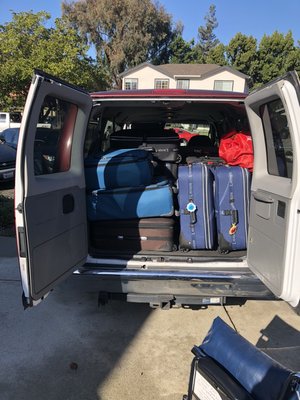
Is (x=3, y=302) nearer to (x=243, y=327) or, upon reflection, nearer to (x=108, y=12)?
(x=243, y=327)

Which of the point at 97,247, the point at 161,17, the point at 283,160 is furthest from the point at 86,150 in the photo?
the point at 161,17

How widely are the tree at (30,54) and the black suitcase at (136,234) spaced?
18.5m

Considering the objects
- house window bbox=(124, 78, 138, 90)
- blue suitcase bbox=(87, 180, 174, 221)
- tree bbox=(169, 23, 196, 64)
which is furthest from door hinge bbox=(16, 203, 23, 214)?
tree bbox=(169, 23, 196, 64)

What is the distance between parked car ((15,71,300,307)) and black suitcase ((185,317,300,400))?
64 centimetres

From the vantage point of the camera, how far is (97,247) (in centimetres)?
338

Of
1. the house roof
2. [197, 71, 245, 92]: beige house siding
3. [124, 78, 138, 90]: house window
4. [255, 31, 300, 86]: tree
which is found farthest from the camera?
[255, 31, 300, 86]: tree

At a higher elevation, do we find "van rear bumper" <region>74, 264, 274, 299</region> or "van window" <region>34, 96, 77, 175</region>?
"van window" <region>34, 96, 77, 175</region>

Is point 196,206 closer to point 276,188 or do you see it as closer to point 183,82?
point 276,188

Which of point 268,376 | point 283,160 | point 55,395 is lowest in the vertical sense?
point 55,395

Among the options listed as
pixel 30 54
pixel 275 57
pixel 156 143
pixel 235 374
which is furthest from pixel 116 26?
pixel 235 374

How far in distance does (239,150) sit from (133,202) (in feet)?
3.65

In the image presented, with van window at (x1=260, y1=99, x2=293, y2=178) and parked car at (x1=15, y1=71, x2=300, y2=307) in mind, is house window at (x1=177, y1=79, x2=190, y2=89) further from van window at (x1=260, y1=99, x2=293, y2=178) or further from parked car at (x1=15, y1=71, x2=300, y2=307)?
van window at (x1=260, y1=99, x2=293, y2=178)

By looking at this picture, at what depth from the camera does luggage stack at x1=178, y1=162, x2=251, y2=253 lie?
3.18 m

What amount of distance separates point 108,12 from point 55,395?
41.1 meters
